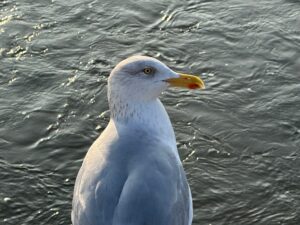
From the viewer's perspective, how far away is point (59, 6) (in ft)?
28.1

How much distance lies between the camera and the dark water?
625 centimetres

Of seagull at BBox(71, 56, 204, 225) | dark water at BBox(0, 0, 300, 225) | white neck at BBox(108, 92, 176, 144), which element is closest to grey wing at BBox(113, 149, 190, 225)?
seagull at BBox(71, 56, 204, 225)

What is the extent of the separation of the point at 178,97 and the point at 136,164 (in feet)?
7.37

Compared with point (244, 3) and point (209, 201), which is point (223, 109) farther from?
point (244, 3)

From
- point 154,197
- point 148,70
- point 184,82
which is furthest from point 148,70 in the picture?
point 154,197

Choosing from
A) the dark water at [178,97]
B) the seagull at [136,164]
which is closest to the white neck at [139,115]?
the seagull at [136,164]

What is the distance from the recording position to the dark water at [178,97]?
6246 millimetres

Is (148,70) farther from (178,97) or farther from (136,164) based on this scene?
(178,97)

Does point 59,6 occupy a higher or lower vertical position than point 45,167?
higher

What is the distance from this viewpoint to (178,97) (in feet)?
Result: 24.0

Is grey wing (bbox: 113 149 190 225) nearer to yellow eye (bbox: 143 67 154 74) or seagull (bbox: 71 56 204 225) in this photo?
seagull (bbox: 71 56 204 225)

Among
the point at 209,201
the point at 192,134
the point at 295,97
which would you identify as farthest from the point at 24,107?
the point at 295,97

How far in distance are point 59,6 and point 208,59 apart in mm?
1834

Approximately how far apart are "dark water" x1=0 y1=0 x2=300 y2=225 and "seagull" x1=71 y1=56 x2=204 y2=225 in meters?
0.83
